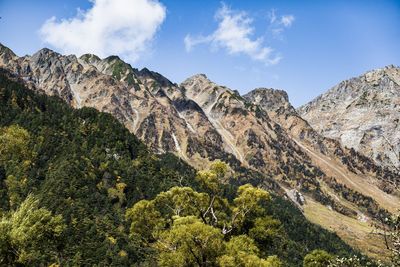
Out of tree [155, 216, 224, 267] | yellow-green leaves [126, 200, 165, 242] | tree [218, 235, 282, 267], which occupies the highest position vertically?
yellow-green leaves [126, 200, 165, 242]

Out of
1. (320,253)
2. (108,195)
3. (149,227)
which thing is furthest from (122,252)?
(149,227)

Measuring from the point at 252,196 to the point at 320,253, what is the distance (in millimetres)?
64842

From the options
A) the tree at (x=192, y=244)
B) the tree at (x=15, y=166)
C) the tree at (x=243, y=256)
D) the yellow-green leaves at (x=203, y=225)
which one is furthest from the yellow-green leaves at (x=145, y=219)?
the tree at (x=15, y=166)

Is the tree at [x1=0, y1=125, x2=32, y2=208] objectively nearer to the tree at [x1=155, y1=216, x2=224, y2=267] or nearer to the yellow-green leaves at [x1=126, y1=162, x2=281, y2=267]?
the yellow-green leaves at [x1=126, y1=162, x2=281, y2=267]

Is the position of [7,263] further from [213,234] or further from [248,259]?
[248,259]

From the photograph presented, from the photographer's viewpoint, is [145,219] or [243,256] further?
[145,219]

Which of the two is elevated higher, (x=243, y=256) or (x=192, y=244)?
(x=192, y=244)

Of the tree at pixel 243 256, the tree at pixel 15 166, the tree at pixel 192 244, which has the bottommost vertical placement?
the tree at pixel 243 256

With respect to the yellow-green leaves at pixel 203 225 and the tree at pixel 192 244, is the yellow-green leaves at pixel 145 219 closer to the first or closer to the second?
the yellow-green leaves at pixel 203 225

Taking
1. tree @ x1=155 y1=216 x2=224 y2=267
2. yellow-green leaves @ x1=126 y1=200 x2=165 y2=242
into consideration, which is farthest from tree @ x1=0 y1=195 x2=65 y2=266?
tree @ x1=155 y1=216 x2=224 y2=267

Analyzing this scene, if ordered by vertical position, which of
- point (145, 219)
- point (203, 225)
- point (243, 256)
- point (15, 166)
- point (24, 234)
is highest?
point (15, 166)

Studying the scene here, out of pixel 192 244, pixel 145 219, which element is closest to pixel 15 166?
pixel 145 219

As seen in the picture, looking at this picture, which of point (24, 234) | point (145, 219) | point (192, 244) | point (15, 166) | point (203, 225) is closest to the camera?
point (203, 225)

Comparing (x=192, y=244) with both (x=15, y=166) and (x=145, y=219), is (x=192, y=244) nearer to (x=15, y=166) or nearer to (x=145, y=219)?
(x=145, y=219)
